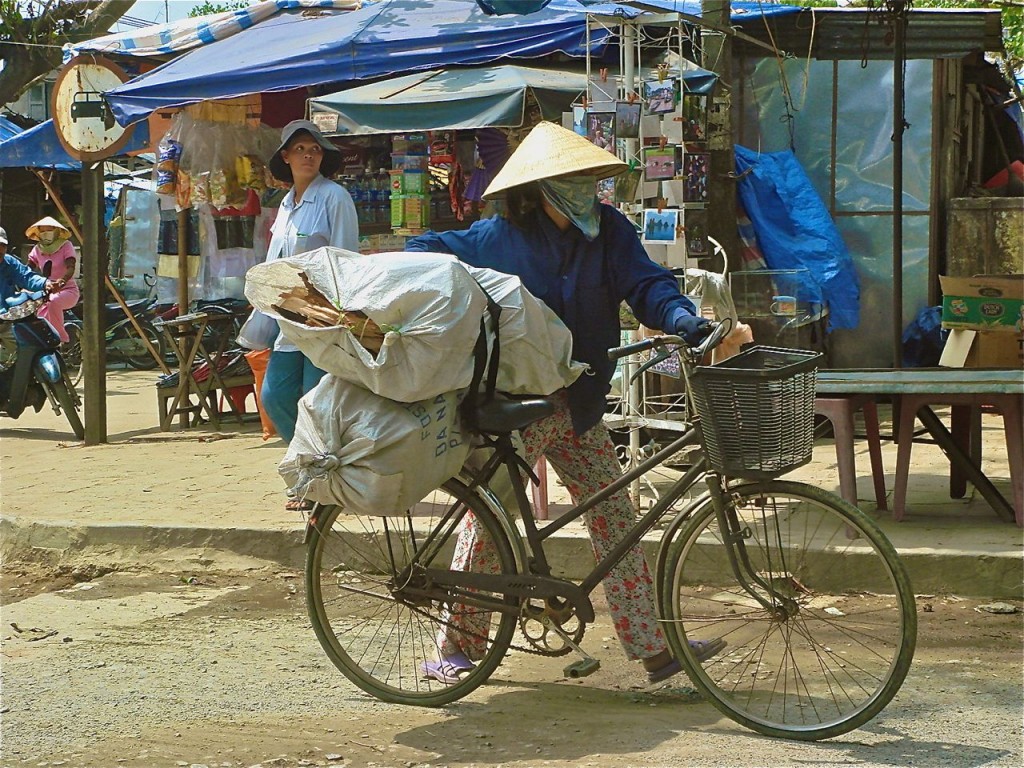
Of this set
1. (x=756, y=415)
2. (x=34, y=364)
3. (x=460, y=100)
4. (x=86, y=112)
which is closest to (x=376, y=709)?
(x=756, y=415)

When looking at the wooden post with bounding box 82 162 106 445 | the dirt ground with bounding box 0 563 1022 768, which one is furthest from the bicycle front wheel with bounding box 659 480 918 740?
the wooden post with bounding box 82 162 106 445

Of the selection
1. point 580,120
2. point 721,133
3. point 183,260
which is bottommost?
point 183,260

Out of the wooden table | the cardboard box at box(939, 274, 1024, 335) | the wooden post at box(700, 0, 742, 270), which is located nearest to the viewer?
the wooden table

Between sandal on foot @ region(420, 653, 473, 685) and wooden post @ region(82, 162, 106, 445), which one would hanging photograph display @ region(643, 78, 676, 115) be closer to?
sandal on foot @ region(420, 653, 473, 685)

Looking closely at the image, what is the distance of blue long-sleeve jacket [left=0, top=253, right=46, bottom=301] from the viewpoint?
10.8 m

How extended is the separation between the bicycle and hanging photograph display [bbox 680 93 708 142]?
366 centimetres

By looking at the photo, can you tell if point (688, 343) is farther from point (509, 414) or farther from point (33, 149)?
point (33, 149)

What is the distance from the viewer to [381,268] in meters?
3.77

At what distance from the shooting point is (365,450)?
3680mm

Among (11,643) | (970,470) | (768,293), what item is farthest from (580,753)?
(768,293)

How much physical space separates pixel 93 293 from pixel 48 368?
1456 millimetres

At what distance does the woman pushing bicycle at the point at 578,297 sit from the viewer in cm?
411

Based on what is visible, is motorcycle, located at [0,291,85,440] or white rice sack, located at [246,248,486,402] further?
motorcycle, located at [0,291,85,440]

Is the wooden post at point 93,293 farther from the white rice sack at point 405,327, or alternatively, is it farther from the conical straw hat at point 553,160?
the white rice sack at point 405,327
